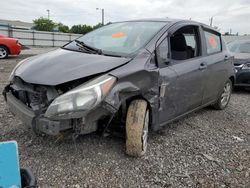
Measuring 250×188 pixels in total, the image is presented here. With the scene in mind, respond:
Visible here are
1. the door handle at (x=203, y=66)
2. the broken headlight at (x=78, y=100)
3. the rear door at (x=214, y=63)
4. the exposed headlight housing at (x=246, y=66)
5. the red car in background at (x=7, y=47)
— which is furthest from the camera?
the red car in background at (x=7, y=47)

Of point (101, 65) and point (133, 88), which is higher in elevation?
point (101, 65)

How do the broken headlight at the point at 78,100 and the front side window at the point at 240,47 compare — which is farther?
the front side window at the point at 240,47

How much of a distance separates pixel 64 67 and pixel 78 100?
54 cm

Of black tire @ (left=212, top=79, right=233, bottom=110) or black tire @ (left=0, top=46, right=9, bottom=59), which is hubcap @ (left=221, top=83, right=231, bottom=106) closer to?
black tire @ (left=212, top=79, right=233, bottom=110)

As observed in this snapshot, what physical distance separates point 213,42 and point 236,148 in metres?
1.98

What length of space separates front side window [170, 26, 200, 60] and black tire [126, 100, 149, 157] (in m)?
0.95

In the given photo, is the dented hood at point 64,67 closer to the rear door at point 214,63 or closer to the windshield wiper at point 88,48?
the windshield wiper at point 88,48

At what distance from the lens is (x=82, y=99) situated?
2271 millimetres

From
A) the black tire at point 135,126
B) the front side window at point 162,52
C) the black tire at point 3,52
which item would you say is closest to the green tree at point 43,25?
the black tire at point 3,52

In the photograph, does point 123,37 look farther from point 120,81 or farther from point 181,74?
point 120,81

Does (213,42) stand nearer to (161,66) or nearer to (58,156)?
(161,66)

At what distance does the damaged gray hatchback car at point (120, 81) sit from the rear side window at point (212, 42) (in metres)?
0.16

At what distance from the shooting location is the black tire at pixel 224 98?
4.86m

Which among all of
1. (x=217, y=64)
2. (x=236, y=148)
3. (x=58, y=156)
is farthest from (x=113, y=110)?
(x=217, y=64)
